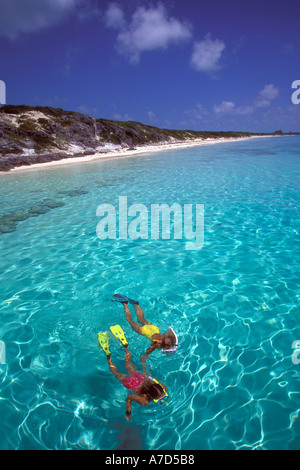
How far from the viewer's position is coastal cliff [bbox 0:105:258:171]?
3525cm

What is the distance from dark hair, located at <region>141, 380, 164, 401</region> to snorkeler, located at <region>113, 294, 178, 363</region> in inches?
26.9

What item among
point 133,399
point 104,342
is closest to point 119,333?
point 104,342

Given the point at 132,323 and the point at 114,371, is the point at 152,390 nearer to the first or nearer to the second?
the point at 114,371

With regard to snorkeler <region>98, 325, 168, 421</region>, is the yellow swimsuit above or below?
above

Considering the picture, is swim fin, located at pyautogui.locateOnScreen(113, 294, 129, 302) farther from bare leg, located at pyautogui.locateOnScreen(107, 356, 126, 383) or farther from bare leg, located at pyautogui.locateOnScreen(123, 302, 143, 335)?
bare leg, located at pyautogui.locateOnScreen(107, 356, 126, 383)

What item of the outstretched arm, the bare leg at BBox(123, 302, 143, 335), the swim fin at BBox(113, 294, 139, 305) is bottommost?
the outstretched arm

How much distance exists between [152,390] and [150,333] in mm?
1314

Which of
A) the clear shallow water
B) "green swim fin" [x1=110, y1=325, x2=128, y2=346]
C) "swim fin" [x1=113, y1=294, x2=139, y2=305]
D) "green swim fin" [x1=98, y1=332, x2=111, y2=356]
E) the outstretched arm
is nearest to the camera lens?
the clear shallow water

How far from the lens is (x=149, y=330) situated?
5.34m

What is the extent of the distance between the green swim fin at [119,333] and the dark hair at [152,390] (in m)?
1.04

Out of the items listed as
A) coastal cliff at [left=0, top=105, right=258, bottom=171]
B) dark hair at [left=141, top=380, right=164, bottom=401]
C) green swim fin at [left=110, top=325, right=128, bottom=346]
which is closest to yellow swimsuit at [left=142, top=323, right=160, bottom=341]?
green swim fin at [left=110, top=325, right=128, bottom=346]

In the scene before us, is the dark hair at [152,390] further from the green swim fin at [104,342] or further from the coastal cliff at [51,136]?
the coastal cliff at [51,136]

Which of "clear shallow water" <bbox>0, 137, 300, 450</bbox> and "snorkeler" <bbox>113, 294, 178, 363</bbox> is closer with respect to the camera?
"clear shallow water" <bbox>0, 137, 300, 450</bbox>
